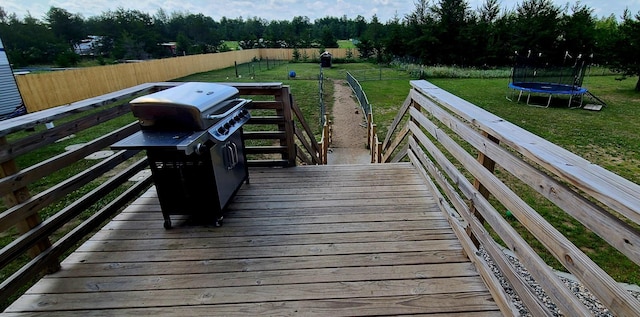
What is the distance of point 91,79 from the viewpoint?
14383mm

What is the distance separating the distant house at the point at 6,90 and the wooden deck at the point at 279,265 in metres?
9.76

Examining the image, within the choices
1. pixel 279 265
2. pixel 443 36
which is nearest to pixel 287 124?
pixel 279 265

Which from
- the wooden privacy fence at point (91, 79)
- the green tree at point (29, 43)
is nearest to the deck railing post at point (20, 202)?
the wooden privacy fence at point (91, 79)

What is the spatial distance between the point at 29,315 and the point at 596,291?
2.65 meters

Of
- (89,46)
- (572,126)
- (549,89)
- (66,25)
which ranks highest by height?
(66,25)

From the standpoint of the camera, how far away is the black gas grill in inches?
85.8

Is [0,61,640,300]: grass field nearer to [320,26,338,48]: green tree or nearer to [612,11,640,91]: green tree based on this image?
[612,11,640,91]: green tree

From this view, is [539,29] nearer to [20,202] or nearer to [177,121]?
[177,121]

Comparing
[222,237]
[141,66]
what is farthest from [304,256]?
[141,66]

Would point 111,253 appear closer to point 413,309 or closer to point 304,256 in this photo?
point 304,256

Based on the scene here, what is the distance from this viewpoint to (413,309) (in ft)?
5.70

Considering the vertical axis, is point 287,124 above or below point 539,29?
below

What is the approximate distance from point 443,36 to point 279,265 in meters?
29.3

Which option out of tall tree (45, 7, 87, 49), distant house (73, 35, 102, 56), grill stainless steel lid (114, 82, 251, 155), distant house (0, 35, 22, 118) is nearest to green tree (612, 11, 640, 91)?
grill stainless steel lid (114, 82, 251, 155)
